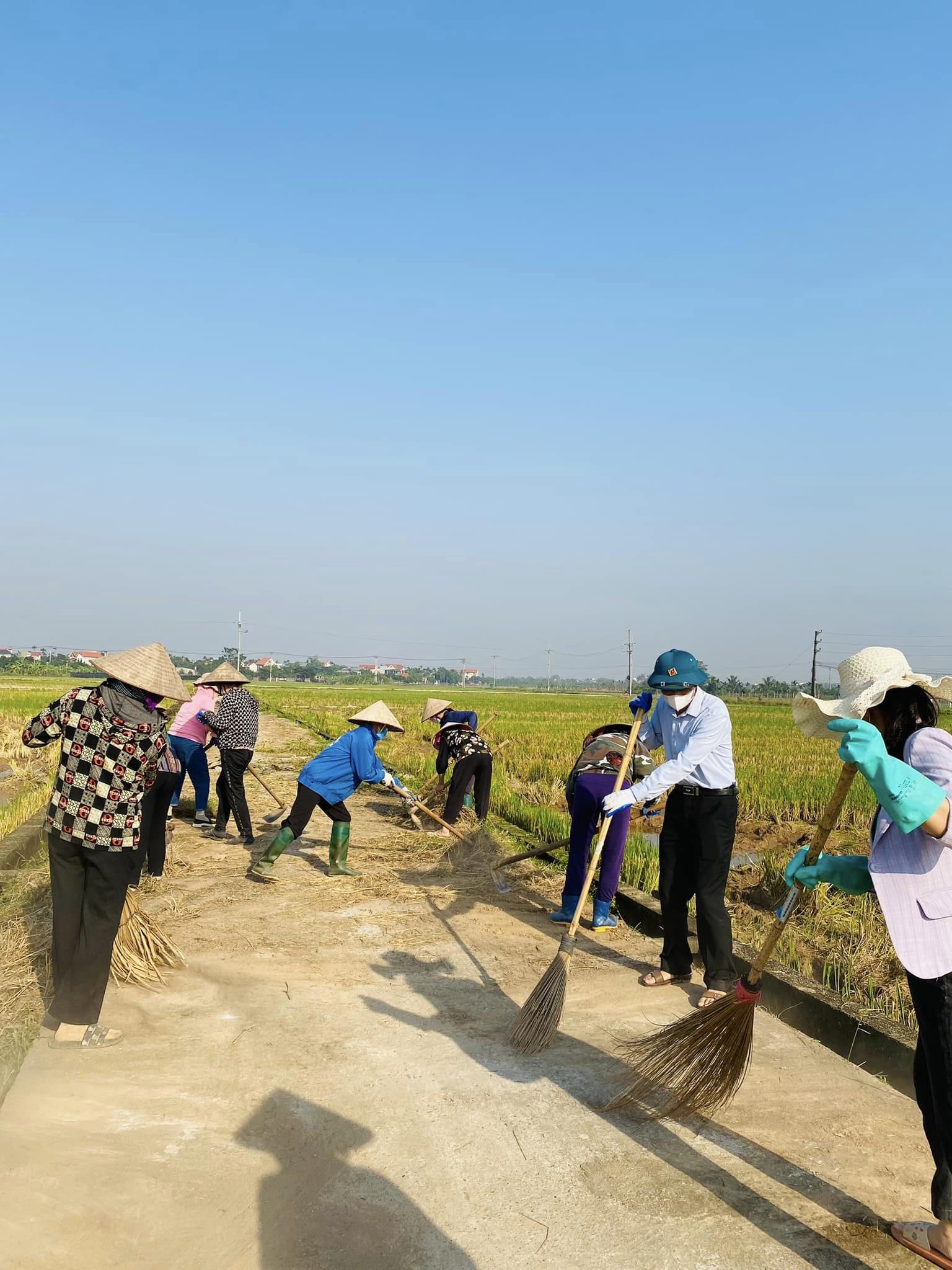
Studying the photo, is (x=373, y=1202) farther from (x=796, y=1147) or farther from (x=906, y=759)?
(x=906, y=759)

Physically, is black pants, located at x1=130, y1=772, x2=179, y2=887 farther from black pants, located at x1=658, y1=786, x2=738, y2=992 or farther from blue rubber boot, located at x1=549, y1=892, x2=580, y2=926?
black pants, located at x1=658, y1=786, x2=738, y2=992

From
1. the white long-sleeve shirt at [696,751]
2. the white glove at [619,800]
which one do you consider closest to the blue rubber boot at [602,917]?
the white long-sleeve shirt at [696,751]

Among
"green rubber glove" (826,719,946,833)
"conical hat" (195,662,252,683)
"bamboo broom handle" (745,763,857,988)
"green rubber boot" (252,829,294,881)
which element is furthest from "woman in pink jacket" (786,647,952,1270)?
"conical hat" (195,662,252,683)

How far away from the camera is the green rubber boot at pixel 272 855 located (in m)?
6.76

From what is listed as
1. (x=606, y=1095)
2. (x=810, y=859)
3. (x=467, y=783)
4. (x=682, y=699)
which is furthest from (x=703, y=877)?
(x=467, y=783)

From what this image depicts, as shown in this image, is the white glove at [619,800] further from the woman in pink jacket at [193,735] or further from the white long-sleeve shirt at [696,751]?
the woman in pink jacket at [193,735]

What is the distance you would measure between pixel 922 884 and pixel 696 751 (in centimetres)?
225

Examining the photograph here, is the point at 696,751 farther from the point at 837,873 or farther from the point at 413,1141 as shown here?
the point at 413,1141

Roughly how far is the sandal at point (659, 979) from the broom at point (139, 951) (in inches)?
97.2

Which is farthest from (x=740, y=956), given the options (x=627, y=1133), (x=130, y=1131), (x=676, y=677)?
(x=130, y=1131)

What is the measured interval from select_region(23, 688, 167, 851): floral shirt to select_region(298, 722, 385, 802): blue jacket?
262 cm

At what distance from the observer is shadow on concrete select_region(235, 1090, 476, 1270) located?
258cm

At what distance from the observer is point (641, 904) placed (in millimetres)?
6285

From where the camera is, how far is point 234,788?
8227 millimetres
